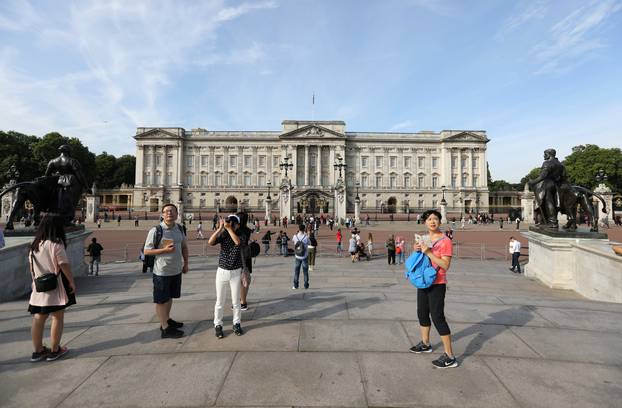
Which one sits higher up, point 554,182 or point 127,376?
point 554,182

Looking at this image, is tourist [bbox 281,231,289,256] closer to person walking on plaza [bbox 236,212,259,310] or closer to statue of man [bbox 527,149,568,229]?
person walking on plaza [bbox 236,212,259,310]

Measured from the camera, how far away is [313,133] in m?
70.5

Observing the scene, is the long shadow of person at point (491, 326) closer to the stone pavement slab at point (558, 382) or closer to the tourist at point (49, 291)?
the stone pavement slab at point (558, 382)

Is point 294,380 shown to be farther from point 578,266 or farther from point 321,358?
point 578,266

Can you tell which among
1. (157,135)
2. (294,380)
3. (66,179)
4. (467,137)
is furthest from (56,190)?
(467,137)

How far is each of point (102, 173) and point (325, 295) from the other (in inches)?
3651

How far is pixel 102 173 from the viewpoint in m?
81.1

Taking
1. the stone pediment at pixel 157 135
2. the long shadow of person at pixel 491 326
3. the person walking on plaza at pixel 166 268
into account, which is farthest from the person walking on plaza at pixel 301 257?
the stone pediment at pixel 157 135

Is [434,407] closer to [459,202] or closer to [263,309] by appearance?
[263,309]

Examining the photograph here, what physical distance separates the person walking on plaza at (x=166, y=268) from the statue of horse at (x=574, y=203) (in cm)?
1096

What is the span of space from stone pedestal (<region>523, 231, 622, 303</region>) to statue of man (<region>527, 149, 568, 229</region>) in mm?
729

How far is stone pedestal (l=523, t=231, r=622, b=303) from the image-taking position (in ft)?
24.5

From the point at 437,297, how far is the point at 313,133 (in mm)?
68925

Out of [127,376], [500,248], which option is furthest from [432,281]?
[500,248]
